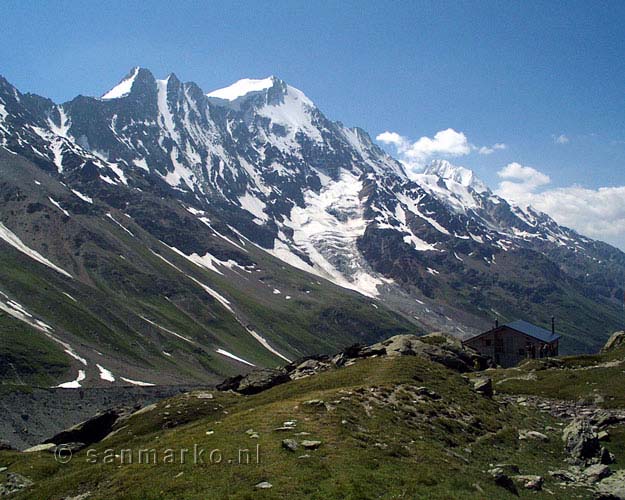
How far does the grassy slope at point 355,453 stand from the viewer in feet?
79.5

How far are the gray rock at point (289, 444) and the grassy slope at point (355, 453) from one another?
41cm

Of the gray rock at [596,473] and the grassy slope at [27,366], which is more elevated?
the gray rock at [596,473]

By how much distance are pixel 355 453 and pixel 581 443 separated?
1733cm

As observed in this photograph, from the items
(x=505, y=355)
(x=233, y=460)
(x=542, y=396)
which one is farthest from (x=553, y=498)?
(x=505, y=355)

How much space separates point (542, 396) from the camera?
55.9 metres

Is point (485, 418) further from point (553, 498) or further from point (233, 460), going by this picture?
point (233, 460)

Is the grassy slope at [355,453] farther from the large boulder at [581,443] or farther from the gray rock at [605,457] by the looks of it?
the gray rock at [605,457]

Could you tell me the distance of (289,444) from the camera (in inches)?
1102

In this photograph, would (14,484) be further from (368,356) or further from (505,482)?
(368,356)

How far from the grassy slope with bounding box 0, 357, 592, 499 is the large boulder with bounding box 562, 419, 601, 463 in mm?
889

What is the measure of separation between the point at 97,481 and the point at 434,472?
1719 centimetres

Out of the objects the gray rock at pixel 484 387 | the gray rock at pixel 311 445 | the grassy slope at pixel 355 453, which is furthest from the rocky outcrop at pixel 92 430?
the gray rock at pixel 311 445

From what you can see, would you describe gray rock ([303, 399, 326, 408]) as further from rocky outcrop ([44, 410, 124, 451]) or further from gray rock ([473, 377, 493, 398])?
rocky outcrop ([44, 410, 124, 451])

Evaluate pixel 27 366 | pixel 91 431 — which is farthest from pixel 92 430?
pixel 27 366
